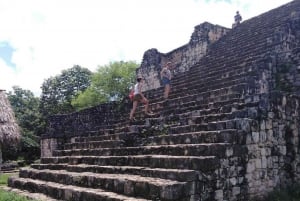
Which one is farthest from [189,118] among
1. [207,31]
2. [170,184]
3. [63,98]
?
[63,98]

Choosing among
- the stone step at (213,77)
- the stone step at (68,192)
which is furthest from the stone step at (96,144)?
the stone step at (213,77)

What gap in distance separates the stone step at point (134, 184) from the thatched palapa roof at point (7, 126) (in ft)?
11.6

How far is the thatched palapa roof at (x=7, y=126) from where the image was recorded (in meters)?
11.7

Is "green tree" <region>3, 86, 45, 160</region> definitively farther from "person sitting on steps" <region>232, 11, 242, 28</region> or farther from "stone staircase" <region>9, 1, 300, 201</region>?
"person sitting on steps" <region>232, 11, 242, 28</region>

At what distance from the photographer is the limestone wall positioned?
61.1 ft

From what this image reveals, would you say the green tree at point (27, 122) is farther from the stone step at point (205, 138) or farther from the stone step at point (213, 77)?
the stone step at point (205, 138)

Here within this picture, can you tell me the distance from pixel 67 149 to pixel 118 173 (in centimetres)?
451

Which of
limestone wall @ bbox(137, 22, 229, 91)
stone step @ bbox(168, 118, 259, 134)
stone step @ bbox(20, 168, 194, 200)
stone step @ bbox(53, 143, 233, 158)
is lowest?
stone step @ bbox(20, 168, 194, 200)

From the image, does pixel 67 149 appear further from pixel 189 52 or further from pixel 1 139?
pixel 189 52

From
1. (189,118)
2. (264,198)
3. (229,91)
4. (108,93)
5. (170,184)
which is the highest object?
(108,93)

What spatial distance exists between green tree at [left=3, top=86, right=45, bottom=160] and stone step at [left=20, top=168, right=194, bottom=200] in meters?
7.66

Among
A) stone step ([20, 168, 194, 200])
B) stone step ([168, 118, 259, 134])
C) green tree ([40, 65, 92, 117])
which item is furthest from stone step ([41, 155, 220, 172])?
green tree ([40, 65, 92, 117])

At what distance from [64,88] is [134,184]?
3594 cm

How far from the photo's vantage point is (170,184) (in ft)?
18.8
